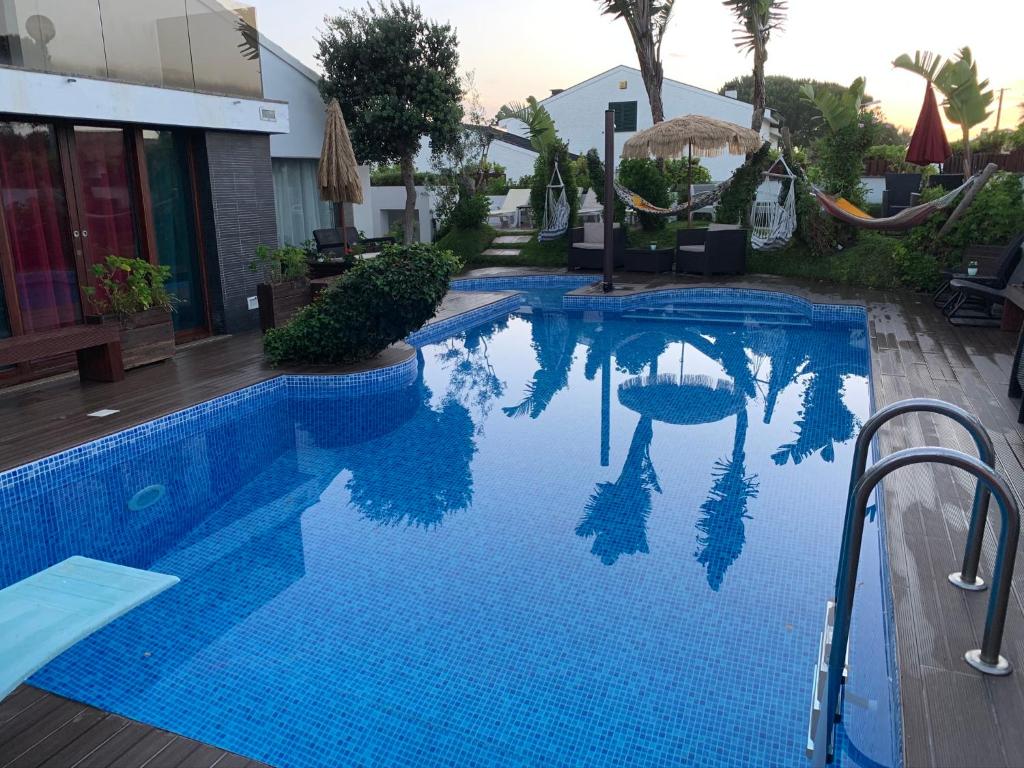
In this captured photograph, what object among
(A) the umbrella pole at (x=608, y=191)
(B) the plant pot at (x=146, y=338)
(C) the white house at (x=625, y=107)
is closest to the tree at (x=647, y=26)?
(A) the umbrella pole at (x=608, y=191)

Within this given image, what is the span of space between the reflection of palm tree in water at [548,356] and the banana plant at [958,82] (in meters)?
6.51

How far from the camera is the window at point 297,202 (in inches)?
510

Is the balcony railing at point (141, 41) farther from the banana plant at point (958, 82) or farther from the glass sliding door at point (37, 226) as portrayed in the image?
the banana plant at point (958, 82)

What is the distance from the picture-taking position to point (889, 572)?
11.1ft

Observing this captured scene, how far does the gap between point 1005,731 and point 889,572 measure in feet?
3.46

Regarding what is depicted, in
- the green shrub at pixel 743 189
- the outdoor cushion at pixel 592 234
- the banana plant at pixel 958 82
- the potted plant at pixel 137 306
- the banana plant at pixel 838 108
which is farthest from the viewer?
the outdoor cushion at pixel 592 234

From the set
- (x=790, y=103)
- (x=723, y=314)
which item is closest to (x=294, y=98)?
(x=723, y=314)

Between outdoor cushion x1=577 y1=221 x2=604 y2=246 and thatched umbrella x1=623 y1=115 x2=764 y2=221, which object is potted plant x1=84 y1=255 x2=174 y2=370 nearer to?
outdoor cushion x1=577 y1=221 x2=604 y2=246

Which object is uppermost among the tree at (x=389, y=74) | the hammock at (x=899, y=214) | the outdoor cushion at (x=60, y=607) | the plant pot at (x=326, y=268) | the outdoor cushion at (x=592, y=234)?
the tree at (x=389, y=74)

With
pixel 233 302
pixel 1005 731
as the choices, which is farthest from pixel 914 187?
pixel 1005 731

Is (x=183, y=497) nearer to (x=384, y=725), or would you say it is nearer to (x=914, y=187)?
(x=384, y=725)

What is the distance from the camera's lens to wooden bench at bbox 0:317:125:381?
20.6 feet

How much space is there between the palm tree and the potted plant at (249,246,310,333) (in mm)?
9644

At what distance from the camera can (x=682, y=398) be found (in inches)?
289
